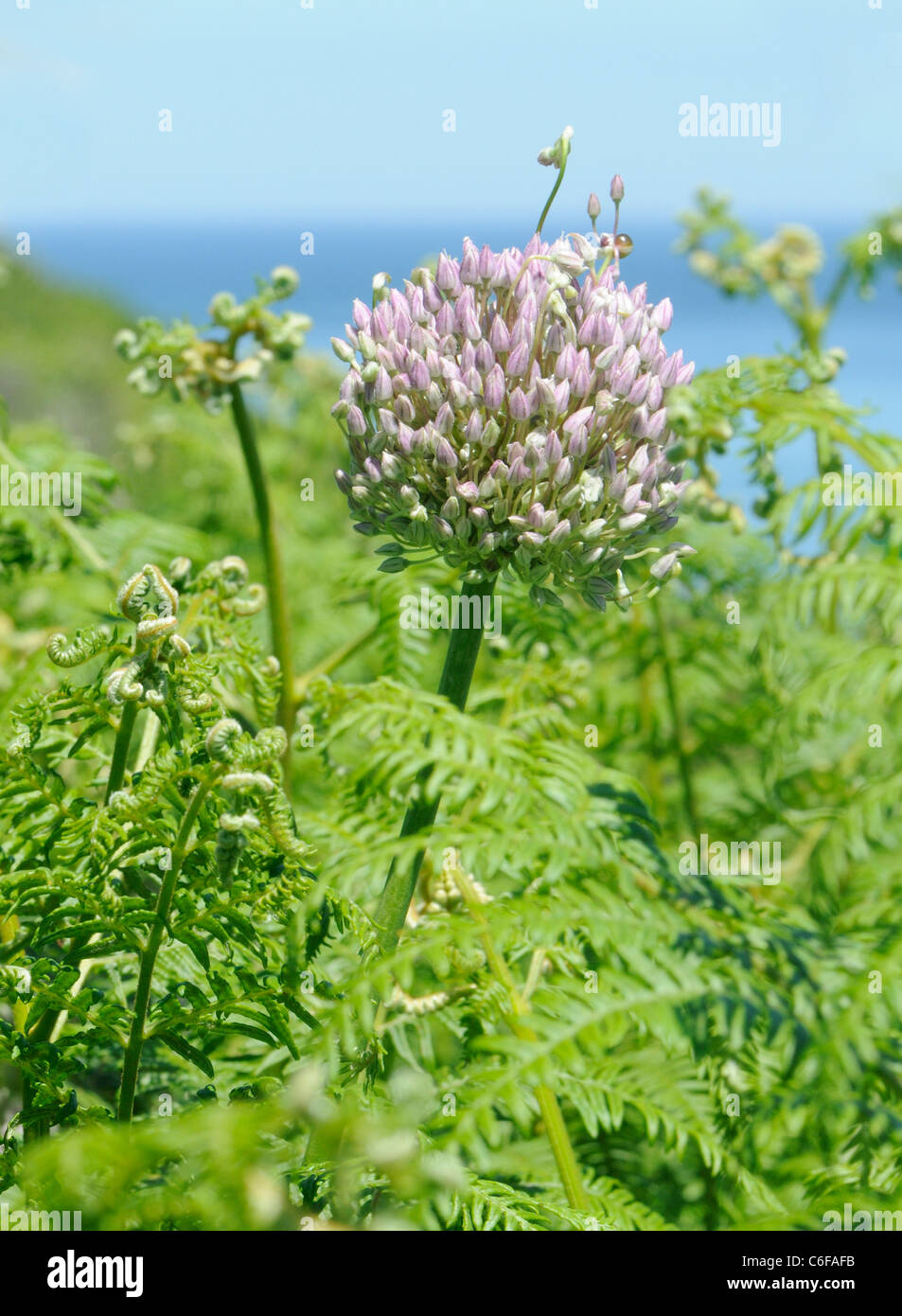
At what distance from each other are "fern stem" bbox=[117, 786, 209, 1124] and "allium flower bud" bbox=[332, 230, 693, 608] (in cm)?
58

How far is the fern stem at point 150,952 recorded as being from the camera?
1504 mm

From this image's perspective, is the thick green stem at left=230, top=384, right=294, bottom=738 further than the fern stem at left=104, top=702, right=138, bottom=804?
Yes

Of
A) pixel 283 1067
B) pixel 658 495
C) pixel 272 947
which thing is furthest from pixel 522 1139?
pixel 658 495

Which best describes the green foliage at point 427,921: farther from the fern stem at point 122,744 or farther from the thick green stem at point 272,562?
the thick green stem at point 272,562

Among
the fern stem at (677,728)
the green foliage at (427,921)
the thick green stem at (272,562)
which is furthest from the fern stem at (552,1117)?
the fern stem at (677,728)

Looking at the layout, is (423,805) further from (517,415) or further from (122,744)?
(517,415)

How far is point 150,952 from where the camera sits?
1573mm

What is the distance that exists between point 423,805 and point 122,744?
45 centimetres

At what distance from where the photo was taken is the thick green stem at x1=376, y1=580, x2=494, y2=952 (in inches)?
68.5

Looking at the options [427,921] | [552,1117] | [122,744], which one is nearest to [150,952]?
[122,744]

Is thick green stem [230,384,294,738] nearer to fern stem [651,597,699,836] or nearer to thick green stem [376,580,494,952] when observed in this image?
thick green stem [376,580,494,952]

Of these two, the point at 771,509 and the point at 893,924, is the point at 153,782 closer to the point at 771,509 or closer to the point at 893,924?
the point at 893,924

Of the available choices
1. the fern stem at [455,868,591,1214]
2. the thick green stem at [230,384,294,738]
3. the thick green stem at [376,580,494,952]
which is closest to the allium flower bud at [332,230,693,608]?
the thick green stem at [376,580,494,952]

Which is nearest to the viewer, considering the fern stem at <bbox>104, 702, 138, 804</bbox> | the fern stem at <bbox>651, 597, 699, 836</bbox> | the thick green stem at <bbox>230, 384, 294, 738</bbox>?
the fern stem at <bbox>104, 702, 138, 804</bbox>
